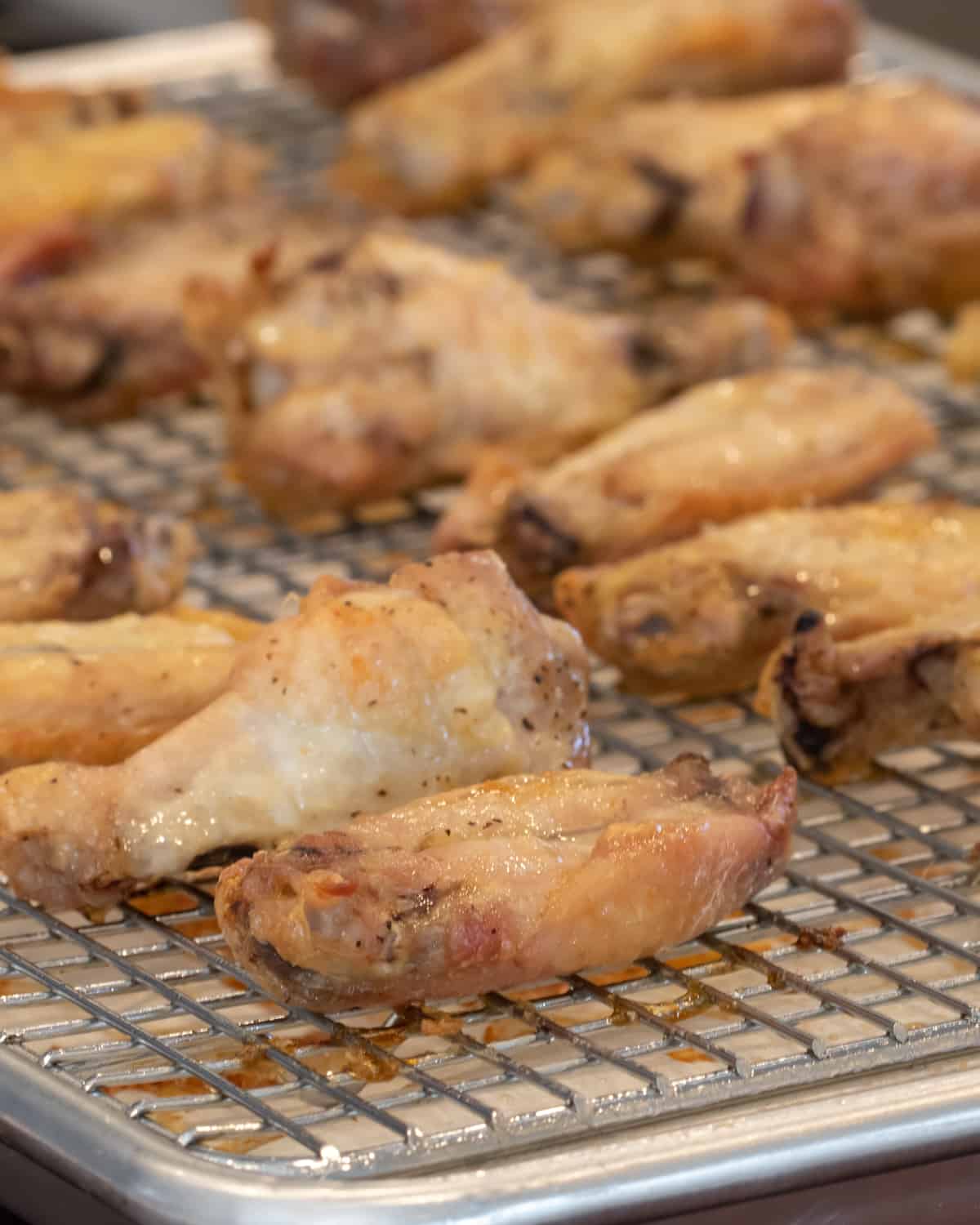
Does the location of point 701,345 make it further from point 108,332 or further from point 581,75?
point 581,75

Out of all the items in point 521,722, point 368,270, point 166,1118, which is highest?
point 368,270

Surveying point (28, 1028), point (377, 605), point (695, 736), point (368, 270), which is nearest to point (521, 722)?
point (377, 605)

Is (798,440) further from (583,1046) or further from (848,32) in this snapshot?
(848,32)

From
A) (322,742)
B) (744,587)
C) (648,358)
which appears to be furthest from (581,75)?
(322,742)

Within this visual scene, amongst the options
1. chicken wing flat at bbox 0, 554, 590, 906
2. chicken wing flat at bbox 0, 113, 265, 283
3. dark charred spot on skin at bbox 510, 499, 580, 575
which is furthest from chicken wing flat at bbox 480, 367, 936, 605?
chicken wing flat at bbox 0, 113, 265, 283

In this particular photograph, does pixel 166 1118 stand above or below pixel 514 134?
below

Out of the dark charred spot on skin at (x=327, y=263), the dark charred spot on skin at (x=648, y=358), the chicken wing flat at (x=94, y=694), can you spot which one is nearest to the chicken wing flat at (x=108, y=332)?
the dark charred spot on skin at (x=327, y=263)

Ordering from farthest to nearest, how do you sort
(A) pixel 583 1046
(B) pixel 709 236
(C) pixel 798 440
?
(B) pixel 709 236 → (C) pixel 798 440 → (A) pixel 583 1046
